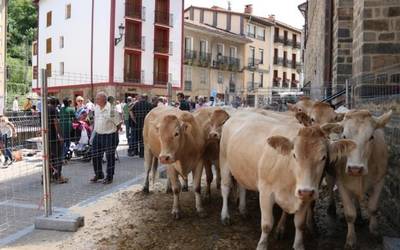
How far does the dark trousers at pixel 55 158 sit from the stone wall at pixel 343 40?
657 cm

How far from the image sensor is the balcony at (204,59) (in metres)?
46.3

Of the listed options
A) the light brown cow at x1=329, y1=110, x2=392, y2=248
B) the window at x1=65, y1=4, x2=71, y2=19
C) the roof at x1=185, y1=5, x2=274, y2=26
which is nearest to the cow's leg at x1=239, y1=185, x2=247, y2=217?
the light brown cow at x1=329, y1=110, x2=392, y2=248

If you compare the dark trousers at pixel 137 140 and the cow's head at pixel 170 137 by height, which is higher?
the cow's head at pixel 170 137

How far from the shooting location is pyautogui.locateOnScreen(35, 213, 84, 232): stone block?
6441mm

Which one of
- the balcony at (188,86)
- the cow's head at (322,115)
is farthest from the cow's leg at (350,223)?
the balcony at (188,86)

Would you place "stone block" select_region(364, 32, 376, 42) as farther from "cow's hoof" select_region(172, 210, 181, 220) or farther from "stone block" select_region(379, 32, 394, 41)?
"cow's hoof" select_region(172, 210, 181, 220)

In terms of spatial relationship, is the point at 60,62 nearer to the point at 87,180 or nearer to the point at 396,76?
the point at 87,180

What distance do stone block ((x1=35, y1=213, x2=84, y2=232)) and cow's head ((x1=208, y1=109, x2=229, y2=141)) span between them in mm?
2112

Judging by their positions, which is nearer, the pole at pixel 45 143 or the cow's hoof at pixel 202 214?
the pole at pixel 45 143

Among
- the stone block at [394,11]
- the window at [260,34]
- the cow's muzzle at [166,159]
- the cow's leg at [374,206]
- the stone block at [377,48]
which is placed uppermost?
the window at [260,34]

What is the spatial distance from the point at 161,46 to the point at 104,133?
30900 mm

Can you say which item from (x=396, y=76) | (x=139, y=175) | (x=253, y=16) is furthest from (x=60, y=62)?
(x=396, y=76)

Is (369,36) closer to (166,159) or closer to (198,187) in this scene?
(198,187)

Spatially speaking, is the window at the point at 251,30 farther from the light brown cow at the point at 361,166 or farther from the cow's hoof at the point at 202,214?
the light brown cow at the point at 361,166
